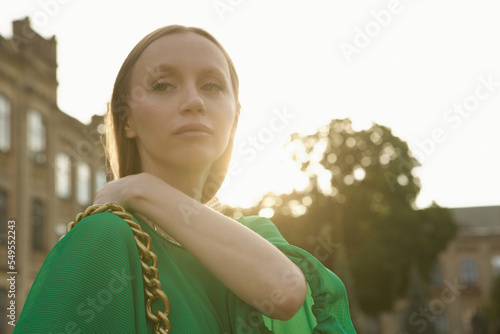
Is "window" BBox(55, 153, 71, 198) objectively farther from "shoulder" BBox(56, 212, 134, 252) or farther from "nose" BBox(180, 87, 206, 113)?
"shoulder" BBox(56, 212, 134, 252)

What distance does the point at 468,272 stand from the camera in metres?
57.4

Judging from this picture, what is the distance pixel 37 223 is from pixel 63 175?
11.4 feet

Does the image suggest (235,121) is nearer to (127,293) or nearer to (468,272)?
(127,293)

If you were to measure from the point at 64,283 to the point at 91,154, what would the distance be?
2868 centimetres

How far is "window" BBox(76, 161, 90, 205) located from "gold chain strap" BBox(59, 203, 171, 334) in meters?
26.2

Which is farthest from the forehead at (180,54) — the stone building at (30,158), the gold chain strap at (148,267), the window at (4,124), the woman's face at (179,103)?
the window at (4,124)

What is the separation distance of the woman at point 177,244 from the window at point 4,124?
19.2 metres

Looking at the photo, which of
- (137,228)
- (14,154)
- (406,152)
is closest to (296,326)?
(137,228)

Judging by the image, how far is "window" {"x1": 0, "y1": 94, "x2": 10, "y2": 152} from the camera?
1983cm

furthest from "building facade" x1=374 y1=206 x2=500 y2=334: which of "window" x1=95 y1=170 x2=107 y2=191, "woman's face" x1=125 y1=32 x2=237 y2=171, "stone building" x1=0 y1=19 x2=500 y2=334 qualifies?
"woman's face" x1=125 y1=32 x2=237 y2=171

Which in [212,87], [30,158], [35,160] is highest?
[35,160]

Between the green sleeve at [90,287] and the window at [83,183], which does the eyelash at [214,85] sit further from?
the window at [83,183]

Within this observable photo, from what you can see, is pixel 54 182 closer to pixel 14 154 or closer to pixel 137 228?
pixel 14 154

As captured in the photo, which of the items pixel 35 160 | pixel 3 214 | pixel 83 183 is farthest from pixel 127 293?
pixel 83 183
